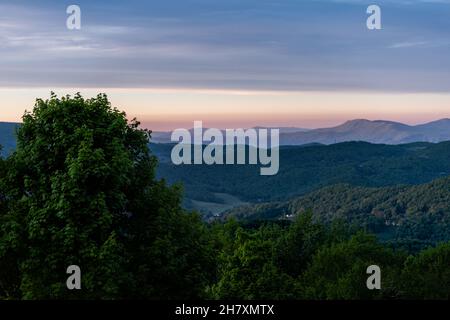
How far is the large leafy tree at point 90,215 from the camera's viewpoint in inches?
1041

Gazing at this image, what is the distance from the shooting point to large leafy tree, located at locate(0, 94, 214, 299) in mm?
26438

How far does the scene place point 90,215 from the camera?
26.8m

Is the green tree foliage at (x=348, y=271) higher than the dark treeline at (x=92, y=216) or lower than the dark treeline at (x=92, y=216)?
lower

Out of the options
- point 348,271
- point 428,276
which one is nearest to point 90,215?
point 348,271

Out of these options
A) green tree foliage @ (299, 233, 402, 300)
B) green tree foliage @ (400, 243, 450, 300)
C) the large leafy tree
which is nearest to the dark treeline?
the large leafy tree

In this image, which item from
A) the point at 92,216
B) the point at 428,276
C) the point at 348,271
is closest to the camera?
the point at 92,216

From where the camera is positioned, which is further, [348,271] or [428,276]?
[428,276]

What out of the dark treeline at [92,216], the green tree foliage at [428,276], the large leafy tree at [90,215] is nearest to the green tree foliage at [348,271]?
the green tree foliage at [428,276]

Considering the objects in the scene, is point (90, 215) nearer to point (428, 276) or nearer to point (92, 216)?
point (92, 216)

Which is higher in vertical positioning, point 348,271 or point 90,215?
point 90,215

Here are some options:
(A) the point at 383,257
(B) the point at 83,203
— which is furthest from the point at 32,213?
(A) the point at 383,257

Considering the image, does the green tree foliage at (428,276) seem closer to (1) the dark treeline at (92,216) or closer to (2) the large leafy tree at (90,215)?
(1) the dark treeline at (92,216)
